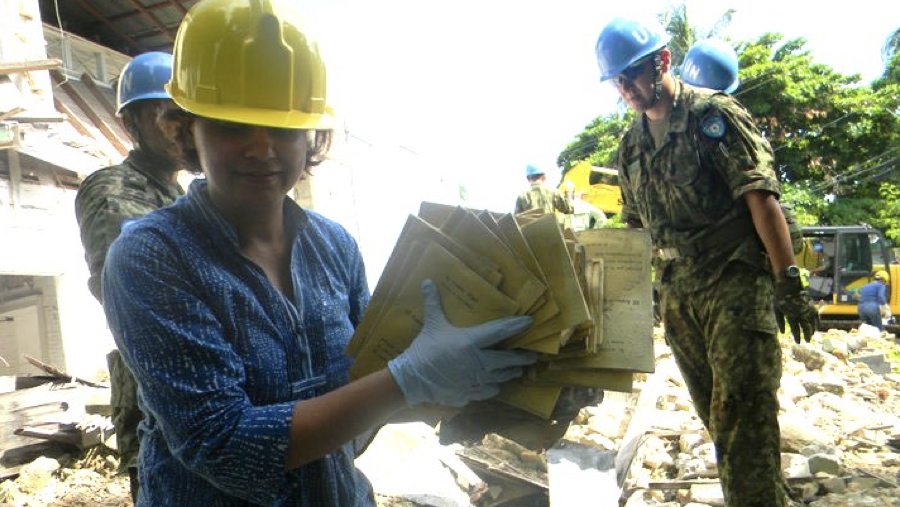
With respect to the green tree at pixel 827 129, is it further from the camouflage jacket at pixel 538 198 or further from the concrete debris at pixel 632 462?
the concrete debris at pixel 632 462

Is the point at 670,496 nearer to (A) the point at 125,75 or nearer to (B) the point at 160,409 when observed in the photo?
(B) the point at 160,409

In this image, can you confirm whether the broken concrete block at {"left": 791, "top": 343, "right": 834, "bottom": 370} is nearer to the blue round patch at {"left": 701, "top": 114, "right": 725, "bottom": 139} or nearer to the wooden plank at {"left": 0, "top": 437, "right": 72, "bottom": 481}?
the blue round patch at {"left": 701, "top": 114, "right": 725, "bottom": 139}

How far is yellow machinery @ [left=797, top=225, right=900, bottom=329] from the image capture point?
12961mm

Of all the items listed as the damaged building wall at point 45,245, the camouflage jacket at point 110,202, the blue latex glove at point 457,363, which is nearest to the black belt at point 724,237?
the blue latex glove at point 457,363

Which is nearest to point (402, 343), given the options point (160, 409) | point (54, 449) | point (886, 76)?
point (160, 409)

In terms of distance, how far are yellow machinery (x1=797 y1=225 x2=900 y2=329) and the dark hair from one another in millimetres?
13599

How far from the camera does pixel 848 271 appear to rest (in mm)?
13078

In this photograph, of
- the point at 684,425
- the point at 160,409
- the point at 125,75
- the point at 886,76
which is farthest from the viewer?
the point at 886,76

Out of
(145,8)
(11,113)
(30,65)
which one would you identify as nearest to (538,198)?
(30,65)

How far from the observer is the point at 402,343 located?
1.32 meters

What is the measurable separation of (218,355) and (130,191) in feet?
5.91

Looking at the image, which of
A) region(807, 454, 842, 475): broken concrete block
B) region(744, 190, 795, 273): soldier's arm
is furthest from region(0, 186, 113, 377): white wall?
region(807, 454, 842, 475): broken concrete block

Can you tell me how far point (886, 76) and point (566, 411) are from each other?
33506mm

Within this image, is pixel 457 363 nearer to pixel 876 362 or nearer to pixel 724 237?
pixel 724 237
